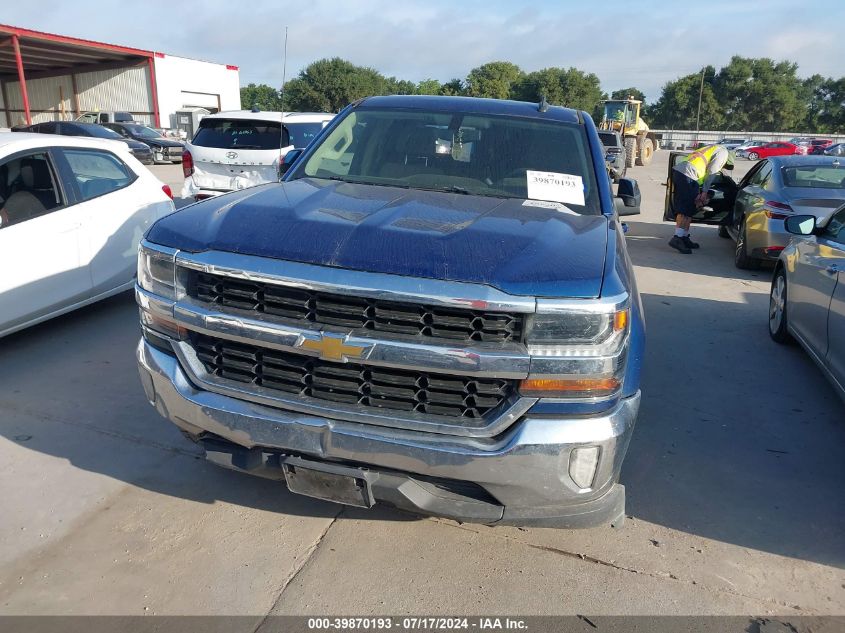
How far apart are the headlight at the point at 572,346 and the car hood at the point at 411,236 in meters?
0.08

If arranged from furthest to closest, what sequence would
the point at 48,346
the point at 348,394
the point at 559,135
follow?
the point at 48,346
the point at 559,135
the point at 348,394

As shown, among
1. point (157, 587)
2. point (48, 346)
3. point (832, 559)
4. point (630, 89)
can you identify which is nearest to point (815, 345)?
point (832, 559)

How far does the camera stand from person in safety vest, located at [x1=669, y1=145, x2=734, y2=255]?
9.64 metres

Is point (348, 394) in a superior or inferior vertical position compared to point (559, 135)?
inferior

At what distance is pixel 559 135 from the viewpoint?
3896 mm

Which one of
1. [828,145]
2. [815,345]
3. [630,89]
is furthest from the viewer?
[630,89]

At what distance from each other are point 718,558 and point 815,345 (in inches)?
91.9

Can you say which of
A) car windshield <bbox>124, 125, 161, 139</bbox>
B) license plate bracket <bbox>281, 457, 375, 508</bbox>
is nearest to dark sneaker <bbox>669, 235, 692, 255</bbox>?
license plate bracket <bbox>281, 457, 375, 508</bbox>

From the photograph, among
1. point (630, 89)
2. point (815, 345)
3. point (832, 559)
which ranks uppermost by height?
point (630, 89)

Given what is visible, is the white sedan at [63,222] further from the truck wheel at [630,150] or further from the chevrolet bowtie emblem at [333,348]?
the truck wheel at [630,150]

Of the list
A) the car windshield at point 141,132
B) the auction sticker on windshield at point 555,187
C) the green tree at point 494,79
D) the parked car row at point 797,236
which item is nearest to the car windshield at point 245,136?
the parked car row at point 797,236

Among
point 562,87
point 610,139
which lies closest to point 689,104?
point 562,87

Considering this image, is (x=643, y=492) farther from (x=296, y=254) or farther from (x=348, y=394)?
(x=296, y=254)

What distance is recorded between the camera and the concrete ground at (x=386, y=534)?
104 inches
